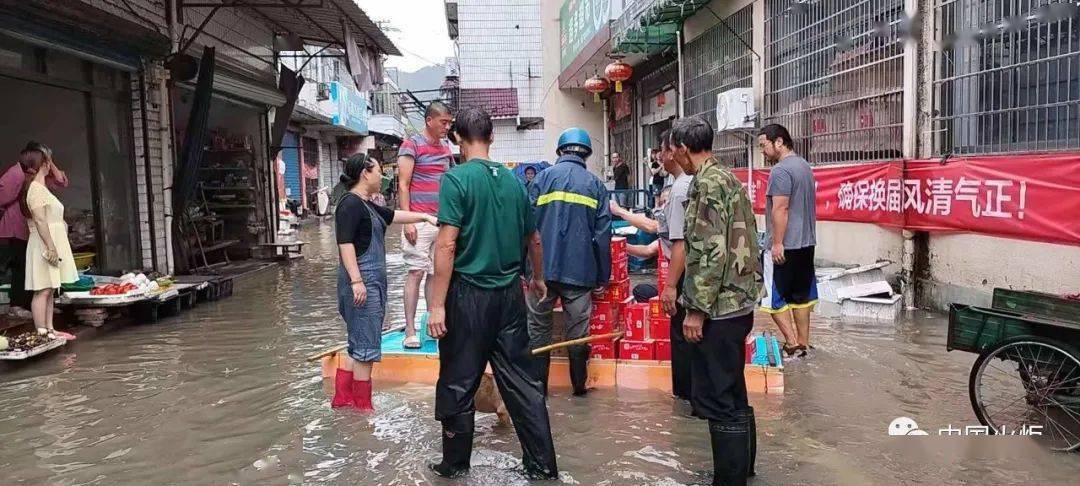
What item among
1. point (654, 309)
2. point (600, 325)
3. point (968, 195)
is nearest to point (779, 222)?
A: point (654, 309)

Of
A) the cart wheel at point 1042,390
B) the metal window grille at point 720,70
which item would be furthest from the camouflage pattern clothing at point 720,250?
the metal window grille at point 720,70

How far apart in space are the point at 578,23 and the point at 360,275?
15477 mm

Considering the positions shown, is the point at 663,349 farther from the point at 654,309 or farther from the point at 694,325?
the point at 694,325

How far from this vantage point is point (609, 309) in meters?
5.26

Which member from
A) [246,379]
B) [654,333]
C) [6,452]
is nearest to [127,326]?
[246,379]

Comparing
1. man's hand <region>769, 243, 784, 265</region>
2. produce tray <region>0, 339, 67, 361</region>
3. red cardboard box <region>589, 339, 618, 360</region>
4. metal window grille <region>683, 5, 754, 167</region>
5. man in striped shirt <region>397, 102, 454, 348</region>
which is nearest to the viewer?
red cardboard box <region>589, 339, 618, 360</region>

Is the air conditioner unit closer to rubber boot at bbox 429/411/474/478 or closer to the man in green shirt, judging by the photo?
the man in green shirt

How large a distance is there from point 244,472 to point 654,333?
280 cm

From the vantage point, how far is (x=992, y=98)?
663 centimetres

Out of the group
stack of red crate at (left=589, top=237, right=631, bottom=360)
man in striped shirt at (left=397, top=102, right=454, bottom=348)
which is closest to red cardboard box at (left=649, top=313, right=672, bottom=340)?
stack of red crate at (left=589, top=237, right=631, bottom=360)

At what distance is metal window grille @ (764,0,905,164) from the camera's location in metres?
7.82

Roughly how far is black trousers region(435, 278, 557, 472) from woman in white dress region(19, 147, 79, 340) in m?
4.49

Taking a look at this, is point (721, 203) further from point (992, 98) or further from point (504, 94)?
point (504, 94)

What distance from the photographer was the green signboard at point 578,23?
15.8 m
